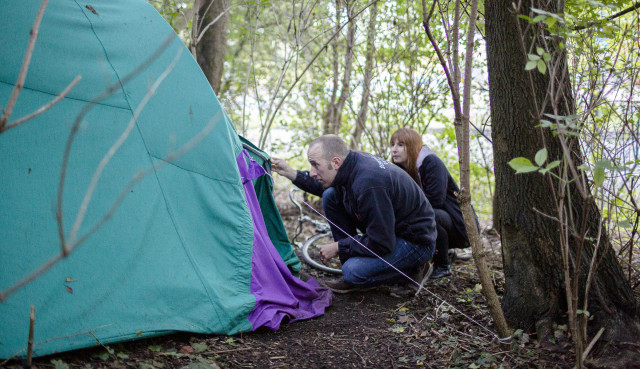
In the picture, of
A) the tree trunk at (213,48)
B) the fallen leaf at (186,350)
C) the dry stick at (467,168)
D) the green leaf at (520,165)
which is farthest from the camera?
the tree trunk at (213,48)

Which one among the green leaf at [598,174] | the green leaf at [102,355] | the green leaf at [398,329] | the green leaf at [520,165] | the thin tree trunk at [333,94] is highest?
the thin tree trunk at [333,94]

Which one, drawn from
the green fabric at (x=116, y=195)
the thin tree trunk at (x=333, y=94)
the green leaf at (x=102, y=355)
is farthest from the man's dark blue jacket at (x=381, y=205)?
the thin tree trunk at (x=333, y=94)

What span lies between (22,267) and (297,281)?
1647 millimetres

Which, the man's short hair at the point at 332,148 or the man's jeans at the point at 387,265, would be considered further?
the man's jeans at the point at 387,265

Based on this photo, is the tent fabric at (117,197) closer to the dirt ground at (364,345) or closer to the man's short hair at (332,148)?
the dirt ground at (364,345)

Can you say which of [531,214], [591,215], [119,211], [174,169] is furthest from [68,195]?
[591,215]

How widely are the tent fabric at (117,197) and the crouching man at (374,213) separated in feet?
1.97

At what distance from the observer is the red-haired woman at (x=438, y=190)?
4031 millimetres

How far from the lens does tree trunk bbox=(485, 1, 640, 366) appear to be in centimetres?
253

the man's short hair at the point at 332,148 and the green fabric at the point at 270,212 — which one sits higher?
the man's short hair at the point at 332,148

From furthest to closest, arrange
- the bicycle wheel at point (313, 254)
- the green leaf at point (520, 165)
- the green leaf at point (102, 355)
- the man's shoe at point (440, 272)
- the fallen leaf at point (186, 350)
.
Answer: the bicycle wheel at point (313, 254) < the man's shoe at point (440, 272) < the fallen leaf at point (186, 350) < the green leaf at point (102, 355) < the green leaf at point (520, 165)

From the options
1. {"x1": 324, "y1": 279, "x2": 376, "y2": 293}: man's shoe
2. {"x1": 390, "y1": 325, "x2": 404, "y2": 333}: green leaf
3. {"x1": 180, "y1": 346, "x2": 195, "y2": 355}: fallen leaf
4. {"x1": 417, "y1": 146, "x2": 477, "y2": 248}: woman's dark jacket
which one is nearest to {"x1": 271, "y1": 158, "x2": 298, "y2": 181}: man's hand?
{"x1": 324, "y1": 279, "x2": 376, "y2": 293}: man's shoe

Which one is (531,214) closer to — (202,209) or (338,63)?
(202,209)

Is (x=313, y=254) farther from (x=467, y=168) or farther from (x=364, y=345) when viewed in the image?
(x=467, y=168)
